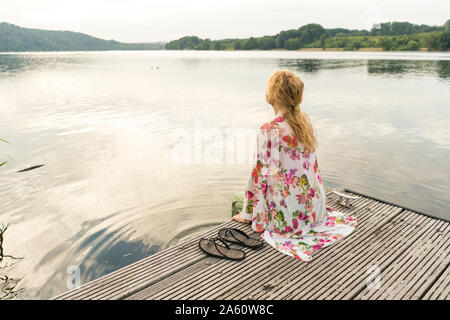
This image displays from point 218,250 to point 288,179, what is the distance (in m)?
1.46

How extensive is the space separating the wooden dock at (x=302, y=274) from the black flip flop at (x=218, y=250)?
7 cm

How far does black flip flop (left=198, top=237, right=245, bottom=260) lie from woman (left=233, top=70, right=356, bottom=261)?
545 mm

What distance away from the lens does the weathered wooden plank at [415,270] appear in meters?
3.65

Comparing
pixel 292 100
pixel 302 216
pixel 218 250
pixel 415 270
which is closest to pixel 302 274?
pixel 302 216

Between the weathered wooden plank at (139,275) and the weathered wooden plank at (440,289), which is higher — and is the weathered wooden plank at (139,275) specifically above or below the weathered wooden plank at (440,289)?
below

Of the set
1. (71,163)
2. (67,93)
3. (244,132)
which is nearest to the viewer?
(71,163)

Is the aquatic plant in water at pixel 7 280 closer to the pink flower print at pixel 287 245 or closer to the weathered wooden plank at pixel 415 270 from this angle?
the pink flower print at pixel 287 245

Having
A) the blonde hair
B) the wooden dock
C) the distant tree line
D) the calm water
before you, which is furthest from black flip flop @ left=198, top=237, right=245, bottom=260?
the distant tree line

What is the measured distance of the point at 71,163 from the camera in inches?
429

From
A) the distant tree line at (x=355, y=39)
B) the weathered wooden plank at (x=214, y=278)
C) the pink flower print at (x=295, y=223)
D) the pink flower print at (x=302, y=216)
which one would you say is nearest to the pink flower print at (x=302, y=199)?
the pink flower print at (x=302, y=216)

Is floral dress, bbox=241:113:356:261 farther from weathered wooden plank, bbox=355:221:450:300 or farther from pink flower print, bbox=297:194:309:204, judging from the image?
weathered wooden plank, bbox=355:221:450:300
